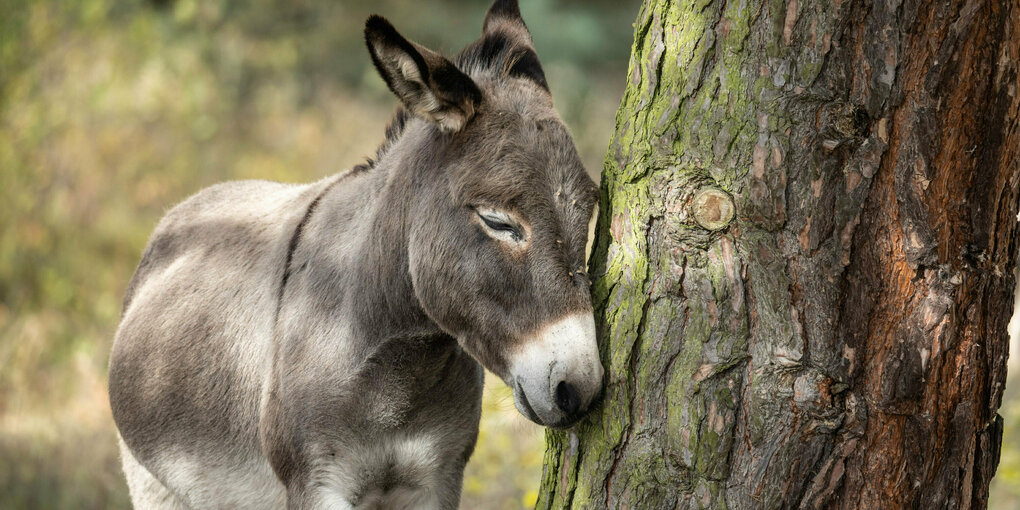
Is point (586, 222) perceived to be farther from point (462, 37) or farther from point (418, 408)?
point (462, 37)

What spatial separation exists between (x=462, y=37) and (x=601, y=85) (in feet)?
7.76

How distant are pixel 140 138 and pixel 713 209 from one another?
32.5 ft

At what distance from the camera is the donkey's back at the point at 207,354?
3254 mm

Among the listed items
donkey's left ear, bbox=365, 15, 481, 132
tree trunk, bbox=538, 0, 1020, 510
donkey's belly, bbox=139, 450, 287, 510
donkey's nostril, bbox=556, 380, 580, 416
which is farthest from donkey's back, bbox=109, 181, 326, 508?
tree trunk, bbox=538, 0, 1020, 510

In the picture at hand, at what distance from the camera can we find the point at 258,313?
3221 mm

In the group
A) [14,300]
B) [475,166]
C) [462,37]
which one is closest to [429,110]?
[475,166]

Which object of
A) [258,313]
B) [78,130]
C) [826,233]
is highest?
[78,130]

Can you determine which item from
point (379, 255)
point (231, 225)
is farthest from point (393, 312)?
point (231, 225)

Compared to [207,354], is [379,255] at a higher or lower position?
higher

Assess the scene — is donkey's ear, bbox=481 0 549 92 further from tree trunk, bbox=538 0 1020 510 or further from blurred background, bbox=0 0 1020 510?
blurred background, bbox=0 0 1020 510

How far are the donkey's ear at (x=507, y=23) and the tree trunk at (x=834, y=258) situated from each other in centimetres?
89

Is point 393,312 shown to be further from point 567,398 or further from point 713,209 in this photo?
point 713,209

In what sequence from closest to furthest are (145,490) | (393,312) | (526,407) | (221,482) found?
(526,407)
(393,312)
(221,482)
(145,490)

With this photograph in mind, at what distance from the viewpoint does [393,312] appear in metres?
2.81
